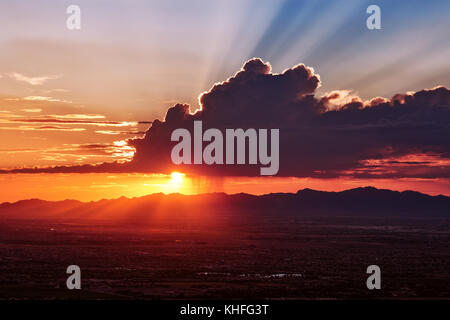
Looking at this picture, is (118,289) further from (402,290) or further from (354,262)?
(354,262)

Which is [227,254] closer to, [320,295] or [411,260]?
[411,260]

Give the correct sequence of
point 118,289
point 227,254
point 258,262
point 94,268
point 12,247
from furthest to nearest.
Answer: point 12,247 < point 227,254 < point 258,262 < point 94,268 < point 118,289

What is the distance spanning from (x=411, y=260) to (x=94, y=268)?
80.4 metres

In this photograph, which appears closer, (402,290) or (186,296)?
(186,296)

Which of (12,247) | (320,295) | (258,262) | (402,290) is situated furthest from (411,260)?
(12,247)

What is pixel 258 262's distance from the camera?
5984 inches
